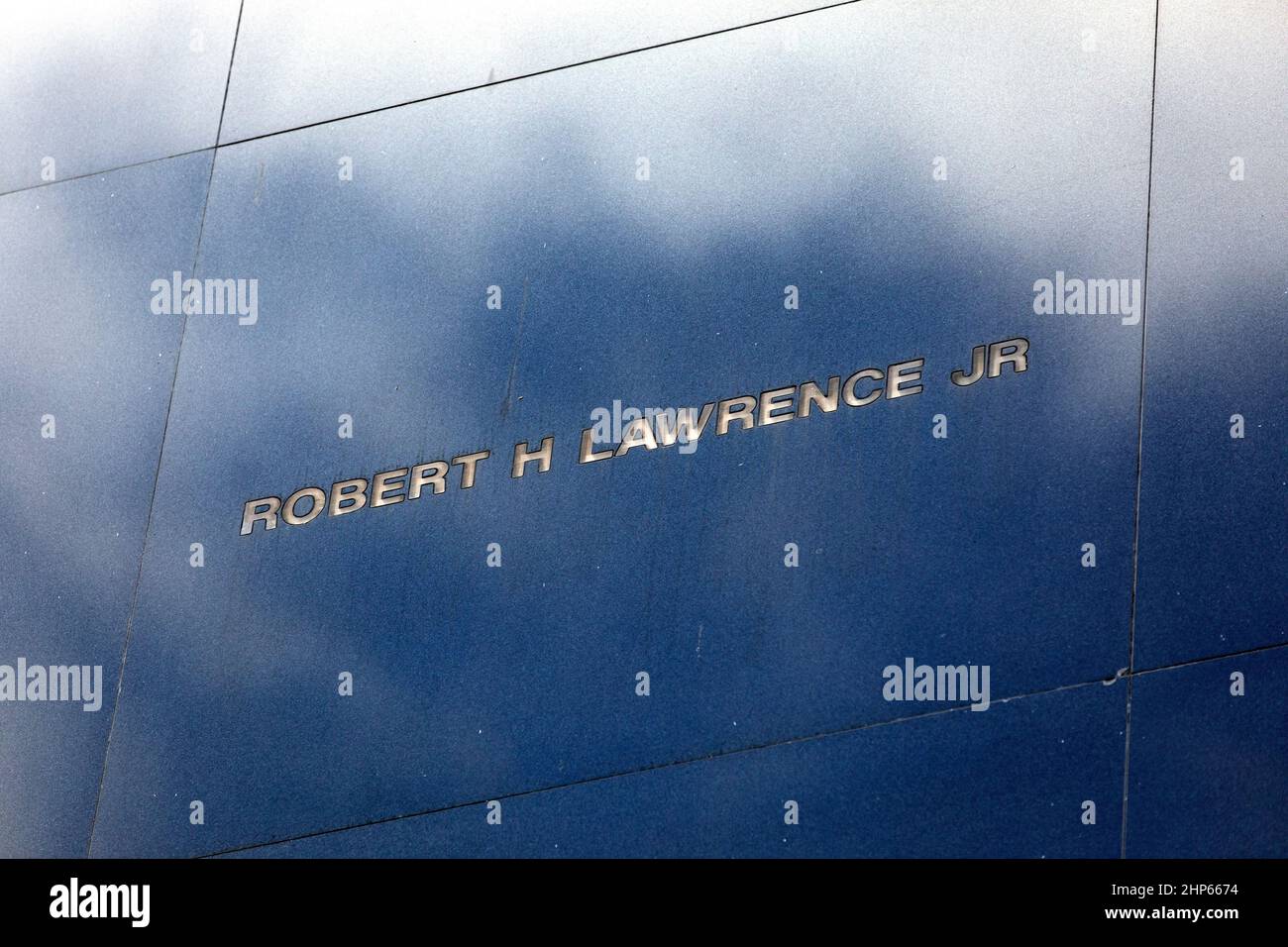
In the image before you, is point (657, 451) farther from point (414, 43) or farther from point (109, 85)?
point (109, 85)

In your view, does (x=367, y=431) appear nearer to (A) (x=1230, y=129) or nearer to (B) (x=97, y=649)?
(B) (x=97, y=649)

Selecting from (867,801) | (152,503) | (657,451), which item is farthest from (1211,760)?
(152,503)

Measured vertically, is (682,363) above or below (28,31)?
below

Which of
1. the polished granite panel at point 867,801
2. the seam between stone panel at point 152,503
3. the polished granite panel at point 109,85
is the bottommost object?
the polished granite panel at point 867,801

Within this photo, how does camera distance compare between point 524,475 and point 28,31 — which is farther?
point 28,31

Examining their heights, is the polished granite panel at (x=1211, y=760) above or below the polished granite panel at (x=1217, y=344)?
below

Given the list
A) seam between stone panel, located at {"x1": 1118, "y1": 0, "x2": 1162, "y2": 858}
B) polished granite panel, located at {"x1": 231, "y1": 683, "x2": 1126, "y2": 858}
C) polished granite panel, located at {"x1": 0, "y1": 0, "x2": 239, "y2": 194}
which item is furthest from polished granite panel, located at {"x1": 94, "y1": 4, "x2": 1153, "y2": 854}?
polished granite panel, located at {"x1": 0, "y1": 0, "x2": 239, "y2": 194}

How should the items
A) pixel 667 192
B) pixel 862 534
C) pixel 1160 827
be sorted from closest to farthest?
1. pixel 1160 827
2. pixel 862 534
3. pixel 667 192

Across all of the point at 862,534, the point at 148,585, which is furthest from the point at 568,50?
the point at 148,585

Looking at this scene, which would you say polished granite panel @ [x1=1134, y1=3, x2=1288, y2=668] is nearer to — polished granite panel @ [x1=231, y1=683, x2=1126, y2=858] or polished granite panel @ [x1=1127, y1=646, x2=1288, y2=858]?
polished granite panel @ [x1=1127, y1=646, x2=1288, y2=858]

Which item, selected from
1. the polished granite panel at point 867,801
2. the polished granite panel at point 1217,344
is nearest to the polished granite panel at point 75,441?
the polished granite panel at point 867,801

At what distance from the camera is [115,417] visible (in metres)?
9.31

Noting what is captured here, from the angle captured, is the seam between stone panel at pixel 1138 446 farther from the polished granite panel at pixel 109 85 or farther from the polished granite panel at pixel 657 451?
the polished granite panel at pixel 109 85

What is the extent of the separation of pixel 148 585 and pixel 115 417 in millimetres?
1282
